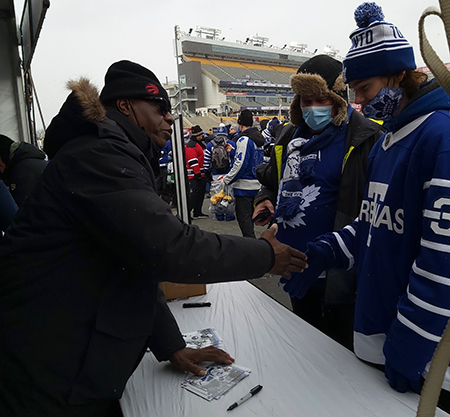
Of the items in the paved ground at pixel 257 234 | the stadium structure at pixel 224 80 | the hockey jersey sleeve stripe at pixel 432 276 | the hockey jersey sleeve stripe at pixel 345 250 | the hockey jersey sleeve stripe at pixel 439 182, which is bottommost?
the paved ground at pixel 257 234

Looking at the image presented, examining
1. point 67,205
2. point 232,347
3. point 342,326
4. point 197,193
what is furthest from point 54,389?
point 197,193

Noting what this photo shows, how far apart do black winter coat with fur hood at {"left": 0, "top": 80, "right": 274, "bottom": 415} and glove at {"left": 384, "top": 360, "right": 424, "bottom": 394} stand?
0.71m

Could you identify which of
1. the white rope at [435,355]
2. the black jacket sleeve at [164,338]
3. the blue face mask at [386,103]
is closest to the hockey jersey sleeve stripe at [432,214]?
the blue face mask at [386,103]

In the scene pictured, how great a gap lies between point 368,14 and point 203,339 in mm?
1583

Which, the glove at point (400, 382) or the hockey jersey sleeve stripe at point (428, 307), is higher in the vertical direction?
the hockey jersey sleeve stripe at point (428, 307)

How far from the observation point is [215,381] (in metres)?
1.46

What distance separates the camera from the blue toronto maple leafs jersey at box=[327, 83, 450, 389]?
1.09 meters

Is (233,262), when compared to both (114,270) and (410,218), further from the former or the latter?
(410,218)

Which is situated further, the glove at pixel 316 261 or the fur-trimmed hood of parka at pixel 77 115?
the glove at pixel 316 261

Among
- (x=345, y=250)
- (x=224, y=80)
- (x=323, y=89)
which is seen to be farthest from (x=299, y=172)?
(x=224, y=80)

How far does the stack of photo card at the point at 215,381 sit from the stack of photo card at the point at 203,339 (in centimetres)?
15

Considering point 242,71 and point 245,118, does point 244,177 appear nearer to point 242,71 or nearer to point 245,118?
point 245,118

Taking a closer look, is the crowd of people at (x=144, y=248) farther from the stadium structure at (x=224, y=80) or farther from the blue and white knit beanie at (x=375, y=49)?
the stadium structure at (x=224, y=80)

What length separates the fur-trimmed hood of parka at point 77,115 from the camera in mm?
1204
